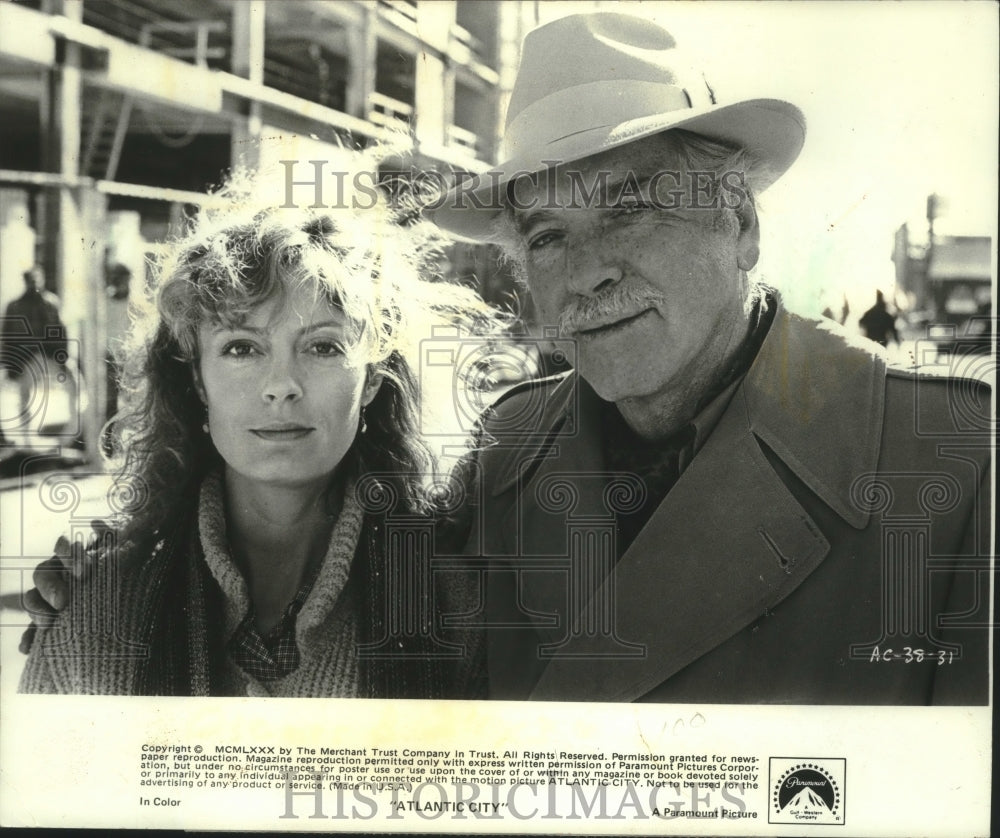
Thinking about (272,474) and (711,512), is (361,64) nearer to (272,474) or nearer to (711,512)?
(272,474)

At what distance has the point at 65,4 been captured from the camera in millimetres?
3072

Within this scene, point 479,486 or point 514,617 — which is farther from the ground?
point 479,486

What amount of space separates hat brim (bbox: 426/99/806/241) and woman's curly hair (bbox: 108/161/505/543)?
0.12 m

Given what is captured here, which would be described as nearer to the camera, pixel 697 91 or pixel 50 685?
pixel 697 91

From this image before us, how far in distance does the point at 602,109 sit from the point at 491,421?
95 cm

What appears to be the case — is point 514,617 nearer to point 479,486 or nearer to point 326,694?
point 479,486

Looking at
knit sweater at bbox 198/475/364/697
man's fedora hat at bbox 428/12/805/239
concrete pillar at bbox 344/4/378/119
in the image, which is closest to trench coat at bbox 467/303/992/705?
knit sweater at bbox 198/475/364/697

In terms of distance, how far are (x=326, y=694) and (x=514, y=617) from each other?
0.62m

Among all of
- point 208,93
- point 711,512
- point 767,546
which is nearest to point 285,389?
→ point 208,93

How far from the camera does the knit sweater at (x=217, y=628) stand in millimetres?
3105

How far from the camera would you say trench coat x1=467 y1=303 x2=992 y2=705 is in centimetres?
300

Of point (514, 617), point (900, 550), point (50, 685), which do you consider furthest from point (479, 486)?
point (50, 685)

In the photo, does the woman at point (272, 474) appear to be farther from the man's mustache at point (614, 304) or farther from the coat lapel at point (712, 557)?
the coat lapel at point (712, 557)

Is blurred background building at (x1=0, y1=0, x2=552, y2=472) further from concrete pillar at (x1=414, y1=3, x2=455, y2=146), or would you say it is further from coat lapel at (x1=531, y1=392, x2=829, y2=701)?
coat lapel at (x1=531, y1=392, x2=829, y2=701)
